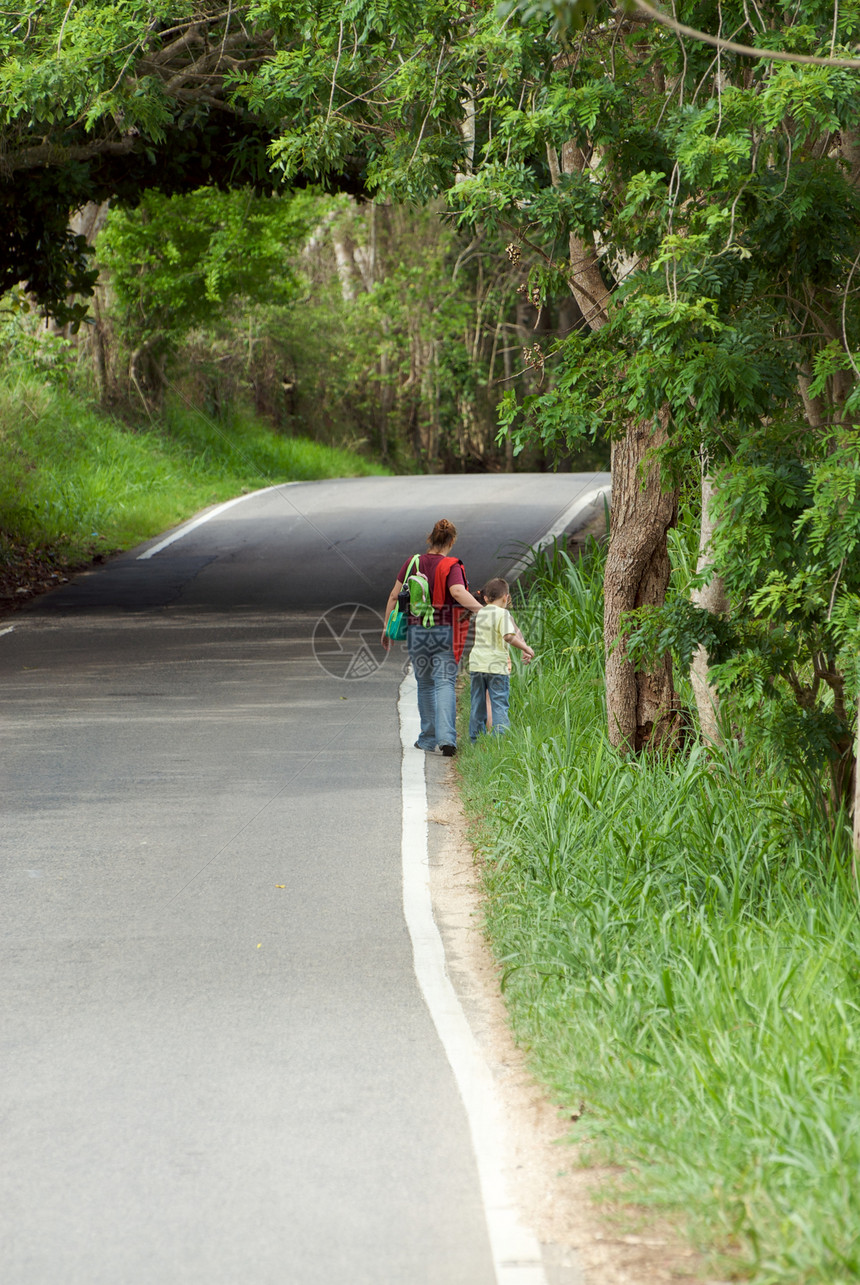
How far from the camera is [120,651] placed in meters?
15.1

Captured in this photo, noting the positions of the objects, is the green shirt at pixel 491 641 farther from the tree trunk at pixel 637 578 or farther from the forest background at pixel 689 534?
the tree trunk at pixel 637 578

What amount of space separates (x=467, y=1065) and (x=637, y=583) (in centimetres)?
446

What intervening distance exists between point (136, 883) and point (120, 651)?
7834 millimetres

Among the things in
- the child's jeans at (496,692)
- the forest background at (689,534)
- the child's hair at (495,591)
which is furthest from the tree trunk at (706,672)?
the child's hair at (495,591)

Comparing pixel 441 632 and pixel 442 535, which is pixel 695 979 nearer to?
pixel 441 632

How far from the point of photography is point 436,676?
10.5 m

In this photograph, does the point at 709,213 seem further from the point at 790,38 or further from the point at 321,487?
the point at 321,487

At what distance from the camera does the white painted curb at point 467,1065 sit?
4008 mm

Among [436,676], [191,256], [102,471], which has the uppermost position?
[191,256]

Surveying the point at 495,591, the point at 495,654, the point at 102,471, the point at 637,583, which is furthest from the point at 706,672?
the point at 102,471

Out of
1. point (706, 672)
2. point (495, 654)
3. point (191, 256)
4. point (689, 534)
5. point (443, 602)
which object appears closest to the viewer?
point (706, 672)

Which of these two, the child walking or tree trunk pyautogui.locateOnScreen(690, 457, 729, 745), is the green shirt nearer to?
the child walking

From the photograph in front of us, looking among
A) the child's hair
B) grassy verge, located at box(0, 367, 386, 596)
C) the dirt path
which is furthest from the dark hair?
grassy verge, located at box(0, 367, 386, 596)

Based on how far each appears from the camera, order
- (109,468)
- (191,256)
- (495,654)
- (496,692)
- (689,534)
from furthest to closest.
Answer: (191,256), (109,468), (689,534), (496,692), (495,654)
